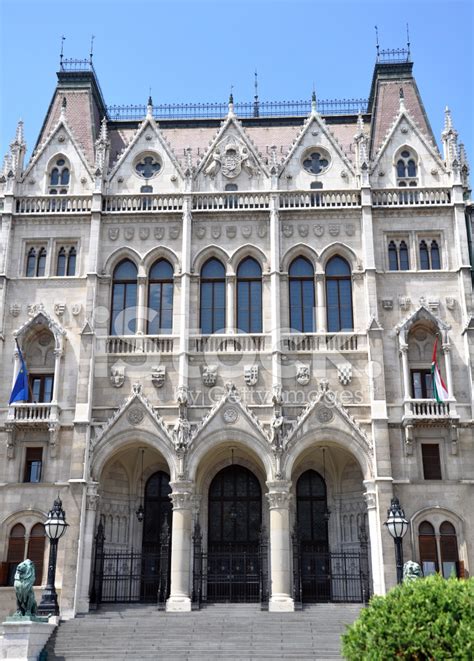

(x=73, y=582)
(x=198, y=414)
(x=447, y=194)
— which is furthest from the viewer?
(x=447, y=194)

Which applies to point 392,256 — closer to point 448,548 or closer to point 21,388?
point 448,548

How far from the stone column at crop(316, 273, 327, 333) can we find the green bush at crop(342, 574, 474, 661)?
17.7 meters

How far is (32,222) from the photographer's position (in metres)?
34.9

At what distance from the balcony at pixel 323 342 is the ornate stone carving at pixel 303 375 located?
2.56ft

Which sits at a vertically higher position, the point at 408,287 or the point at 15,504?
the point at 408,287

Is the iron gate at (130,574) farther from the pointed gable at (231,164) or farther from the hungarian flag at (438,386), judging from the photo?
the pointed gable at (231,164)

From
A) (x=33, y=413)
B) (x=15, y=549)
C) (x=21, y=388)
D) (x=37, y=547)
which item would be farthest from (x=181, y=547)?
(x=21, y=388)

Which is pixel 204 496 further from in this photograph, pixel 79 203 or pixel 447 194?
pixel 447 194

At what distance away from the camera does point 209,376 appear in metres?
31.9

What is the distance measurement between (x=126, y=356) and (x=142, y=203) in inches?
279

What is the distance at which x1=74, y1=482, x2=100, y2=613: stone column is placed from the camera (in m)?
29.1

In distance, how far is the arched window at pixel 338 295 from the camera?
33062 mm

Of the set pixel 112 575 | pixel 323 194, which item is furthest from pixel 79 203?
pixel 112 575

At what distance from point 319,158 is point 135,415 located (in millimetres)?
14330
